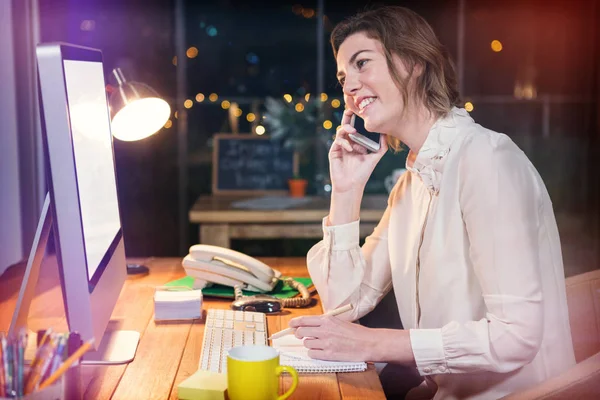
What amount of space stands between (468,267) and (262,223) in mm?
2197

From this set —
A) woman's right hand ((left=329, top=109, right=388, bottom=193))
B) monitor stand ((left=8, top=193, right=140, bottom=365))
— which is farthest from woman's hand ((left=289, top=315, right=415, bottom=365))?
woman's right hand ((left=329, top=109, right=388, bottom=193))

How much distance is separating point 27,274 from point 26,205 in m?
1.87

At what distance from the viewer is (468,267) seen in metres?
1.50

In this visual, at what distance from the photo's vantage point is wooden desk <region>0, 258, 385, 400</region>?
122 centimetres

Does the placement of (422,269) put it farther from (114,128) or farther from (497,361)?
(114,128)

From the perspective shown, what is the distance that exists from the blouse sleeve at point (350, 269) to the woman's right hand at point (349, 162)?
9 centimetres

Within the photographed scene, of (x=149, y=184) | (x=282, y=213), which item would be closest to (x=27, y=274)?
→ (x=282, y=213)

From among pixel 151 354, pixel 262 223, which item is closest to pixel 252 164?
pixel 262 223

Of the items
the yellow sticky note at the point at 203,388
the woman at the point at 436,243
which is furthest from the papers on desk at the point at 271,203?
the yellow sticky note at the point at 203,388

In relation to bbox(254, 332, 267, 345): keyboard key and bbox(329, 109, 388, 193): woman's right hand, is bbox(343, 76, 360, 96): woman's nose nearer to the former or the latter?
bbox(329, 109, 388, 193): woman's right hand

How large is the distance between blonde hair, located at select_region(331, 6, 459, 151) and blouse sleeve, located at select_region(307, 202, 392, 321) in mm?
326

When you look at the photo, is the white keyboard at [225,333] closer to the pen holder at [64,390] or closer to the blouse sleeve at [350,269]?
the blouse sleeve at [350,269]

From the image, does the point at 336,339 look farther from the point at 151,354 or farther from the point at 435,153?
the point at 435,153

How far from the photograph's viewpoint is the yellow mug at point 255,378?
1.06 metres
